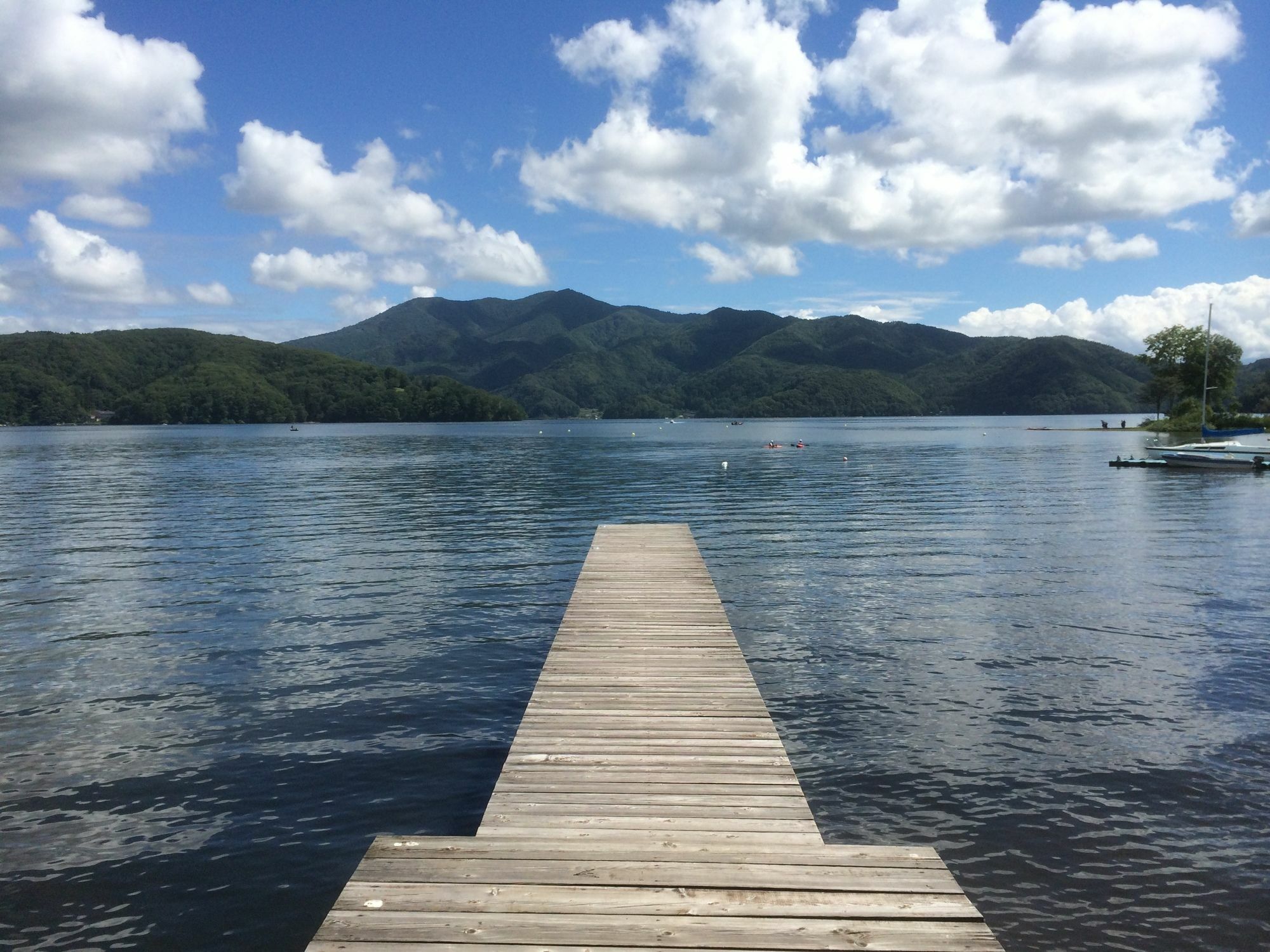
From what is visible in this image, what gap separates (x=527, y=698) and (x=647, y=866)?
792 cm

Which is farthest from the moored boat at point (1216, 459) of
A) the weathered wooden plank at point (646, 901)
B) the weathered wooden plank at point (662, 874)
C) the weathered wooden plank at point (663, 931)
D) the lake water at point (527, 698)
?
the weathered wooden plank at point (663, 931)

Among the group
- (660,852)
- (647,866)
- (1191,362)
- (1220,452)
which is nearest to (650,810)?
(660,852)

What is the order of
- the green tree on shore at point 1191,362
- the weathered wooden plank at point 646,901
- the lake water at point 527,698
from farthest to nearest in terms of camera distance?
the green tree on shore at point 1191,362 < the lake water at point 527,698 < the weathered wooden plank at point 646,901

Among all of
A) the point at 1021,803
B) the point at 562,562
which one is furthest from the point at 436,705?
the point at 562,562

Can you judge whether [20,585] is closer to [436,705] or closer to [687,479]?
[436,705]

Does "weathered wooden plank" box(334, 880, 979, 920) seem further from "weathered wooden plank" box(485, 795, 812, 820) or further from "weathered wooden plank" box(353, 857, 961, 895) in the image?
"weathered wooden plank" box(485, 795, 812, 820)

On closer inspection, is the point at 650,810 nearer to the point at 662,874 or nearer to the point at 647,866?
the point at 647,866

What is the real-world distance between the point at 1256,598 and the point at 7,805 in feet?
88.8

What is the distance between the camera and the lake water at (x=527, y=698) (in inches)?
344

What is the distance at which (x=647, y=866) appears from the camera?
258 inches

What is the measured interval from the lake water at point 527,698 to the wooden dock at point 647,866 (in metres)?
1.90

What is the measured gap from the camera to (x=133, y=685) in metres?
15.0

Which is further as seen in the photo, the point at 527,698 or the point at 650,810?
the point at 527,698

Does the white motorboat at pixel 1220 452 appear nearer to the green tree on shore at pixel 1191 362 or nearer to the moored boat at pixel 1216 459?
the moored boat at pixel 1216 459
